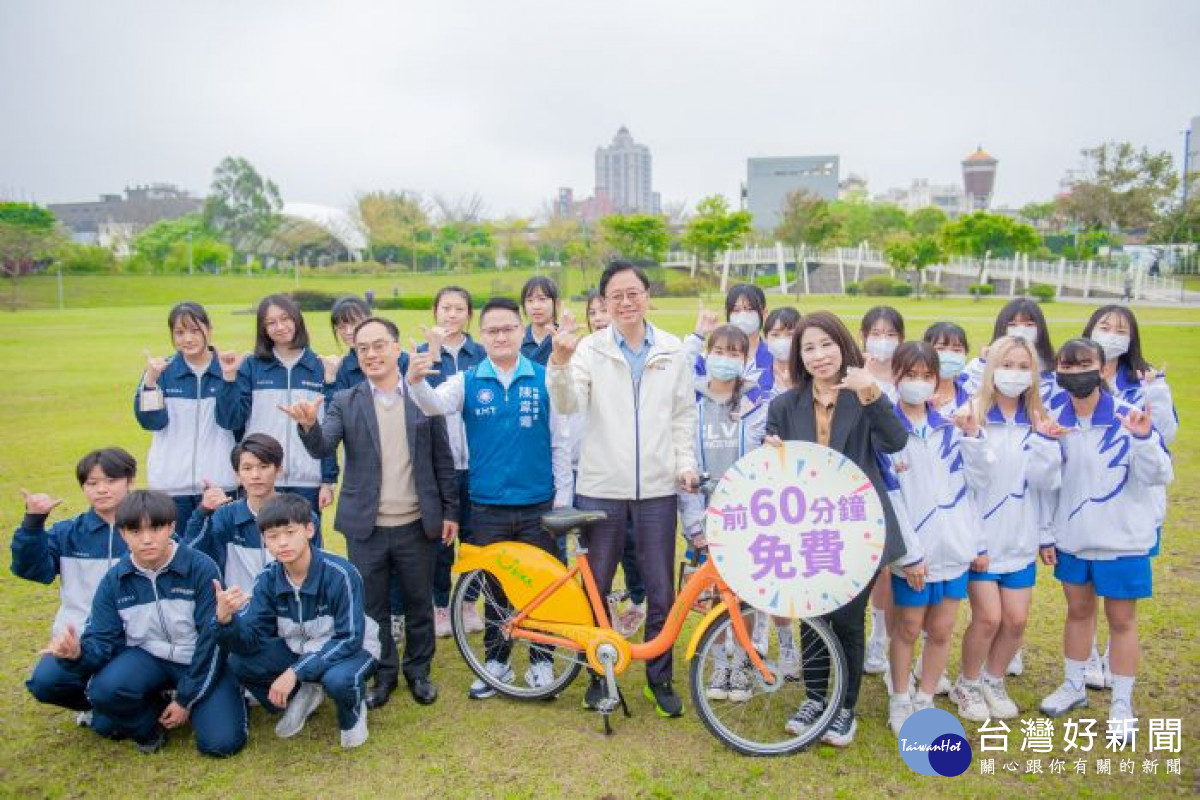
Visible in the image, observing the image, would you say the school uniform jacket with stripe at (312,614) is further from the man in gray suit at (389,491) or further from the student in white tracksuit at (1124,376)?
the student in white tracksuit at (1124,376)

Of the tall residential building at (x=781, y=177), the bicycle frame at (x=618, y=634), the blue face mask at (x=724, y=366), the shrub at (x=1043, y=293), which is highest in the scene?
the tall residential building at (x=781, y=177)

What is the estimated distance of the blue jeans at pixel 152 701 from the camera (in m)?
3.79

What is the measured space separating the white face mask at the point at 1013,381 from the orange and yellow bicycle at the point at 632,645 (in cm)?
142

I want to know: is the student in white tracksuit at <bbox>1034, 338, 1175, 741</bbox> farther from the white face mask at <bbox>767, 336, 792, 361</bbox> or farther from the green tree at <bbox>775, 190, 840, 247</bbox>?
the green tree at <bbox>775, 190, 840, 247</bbox>

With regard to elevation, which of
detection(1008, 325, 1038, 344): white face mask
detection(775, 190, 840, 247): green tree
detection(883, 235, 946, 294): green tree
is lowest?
detection(1008, 325, 1038, 344): white face mask

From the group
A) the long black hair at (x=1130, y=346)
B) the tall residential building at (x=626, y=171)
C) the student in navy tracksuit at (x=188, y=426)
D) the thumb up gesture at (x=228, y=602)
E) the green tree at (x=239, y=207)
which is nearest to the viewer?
the thumb up gesture at (x=228, y=602)

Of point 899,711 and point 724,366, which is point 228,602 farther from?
point 899,711

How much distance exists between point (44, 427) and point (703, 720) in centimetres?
1145

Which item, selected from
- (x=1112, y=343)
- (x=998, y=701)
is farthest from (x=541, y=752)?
(x=1112, y=343)

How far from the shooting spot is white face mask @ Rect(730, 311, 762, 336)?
17.3 ft

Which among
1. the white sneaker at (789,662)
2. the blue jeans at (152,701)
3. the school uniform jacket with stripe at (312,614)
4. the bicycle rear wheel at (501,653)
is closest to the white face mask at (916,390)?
the white sneaker at (789,662)

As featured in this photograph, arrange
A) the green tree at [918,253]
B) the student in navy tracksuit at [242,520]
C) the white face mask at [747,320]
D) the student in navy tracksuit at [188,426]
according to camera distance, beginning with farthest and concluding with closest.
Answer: the green tree at [918,253] < the white face mask at [747,320] < the student in navy tracksuit at [188,426] < the student in navy tracksuit at [242,520]

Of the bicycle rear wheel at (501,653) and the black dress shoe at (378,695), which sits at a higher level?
the bicycle rear wheel at (501,653)

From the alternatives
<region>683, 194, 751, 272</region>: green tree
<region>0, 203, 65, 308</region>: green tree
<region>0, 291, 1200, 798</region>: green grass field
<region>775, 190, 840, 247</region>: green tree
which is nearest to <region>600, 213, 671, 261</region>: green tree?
<region>683, 194, 751, 272</region>: green tree
